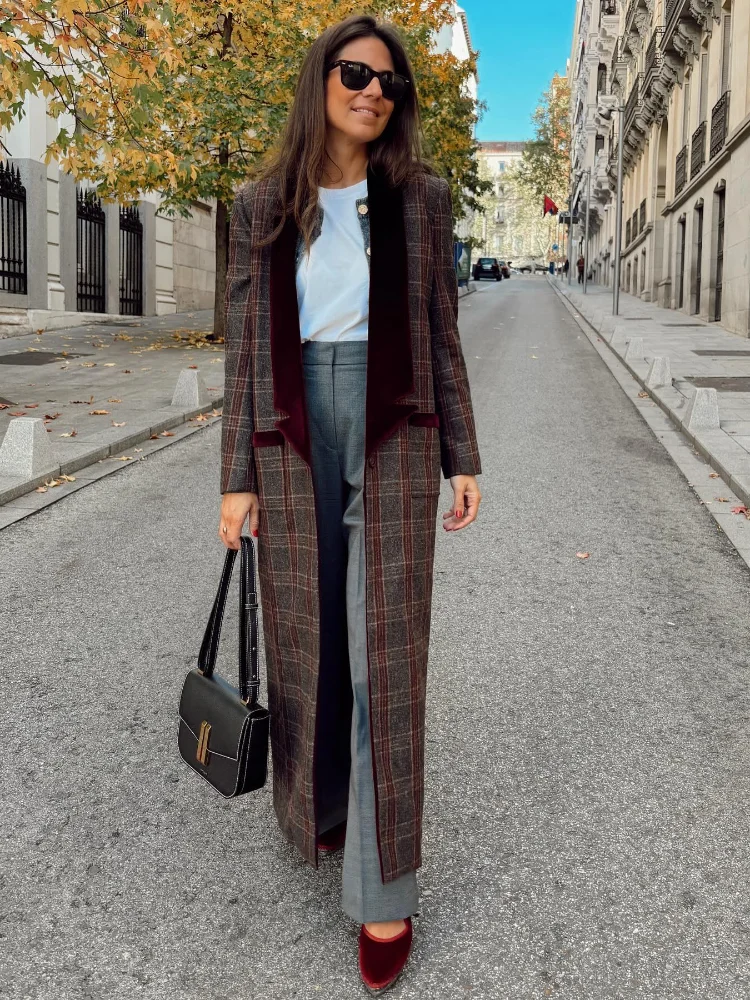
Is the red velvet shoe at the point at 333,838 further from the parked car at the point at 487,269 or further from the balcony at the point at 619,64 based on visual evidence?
the parked car at the point at 487,269

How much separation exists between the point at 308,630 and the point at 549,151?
85.0 metres

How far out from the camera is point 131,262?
24.4 m

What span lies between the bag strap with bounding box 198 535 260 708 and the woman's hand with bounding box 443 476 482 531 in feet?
1.62

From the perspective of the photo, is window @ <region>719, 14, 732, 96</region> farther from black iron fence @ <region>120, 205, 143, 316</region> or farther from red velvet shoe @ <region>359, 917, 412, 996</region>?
red velvet shoe @ <region>359, 917, 412, 996</region>

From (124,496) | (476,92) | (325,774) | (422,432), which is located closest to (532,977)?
(325,774)

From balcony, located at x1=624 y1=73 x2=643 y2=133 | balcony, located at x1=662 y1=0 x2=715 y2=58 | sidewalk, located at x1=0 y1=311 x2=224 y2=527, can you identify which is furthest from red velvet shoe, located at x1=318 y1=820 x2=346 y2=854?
balcony, located at x1=624 y1=73 x2=643 y2=133

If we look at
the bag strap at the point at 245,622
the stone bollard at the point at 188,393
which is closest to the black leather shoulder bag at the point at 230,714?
the bag strap at the point at 245,622

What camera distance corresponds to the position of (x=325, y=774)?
8.34 feet

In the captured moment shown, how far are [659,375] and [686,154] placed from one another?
18971mm

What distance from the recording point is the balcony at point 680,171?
96.9ft

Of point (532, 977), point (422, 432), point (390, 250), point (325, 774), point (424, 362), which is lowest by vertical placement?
point (532, 977)

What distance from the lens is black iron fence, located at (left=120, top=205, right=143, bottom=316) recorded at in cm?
2388

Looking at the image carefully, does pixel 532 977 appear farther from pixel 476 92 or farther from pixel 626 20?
pixel 476 92

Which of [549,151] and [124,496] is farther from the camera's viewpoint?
[549,151]
